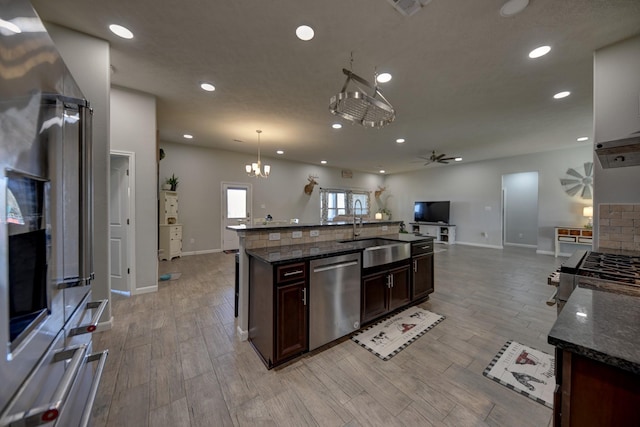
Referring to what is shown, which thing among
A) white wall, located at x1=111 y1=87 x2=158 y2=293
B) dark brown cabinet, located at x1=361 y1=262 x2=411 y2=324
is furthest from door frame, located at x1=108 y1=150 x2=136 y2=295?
dark brown cabinet, located at x1=361 y1=262 x2=411 y2=324

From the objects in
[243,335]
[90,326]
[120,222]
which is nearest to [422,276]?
[243,335]

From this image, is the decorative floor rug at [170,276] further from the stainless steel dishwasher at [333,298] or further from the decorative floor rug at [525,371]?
the decorative floor rug at [525,371]

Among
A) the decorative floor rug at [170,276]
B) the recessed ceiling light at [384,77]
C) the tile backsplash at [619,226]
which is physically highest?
the recessed ceiling light at [384,77]

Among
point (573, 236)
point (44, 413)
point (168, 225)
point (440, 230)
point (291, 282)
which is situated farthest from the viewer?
point (440, 230)

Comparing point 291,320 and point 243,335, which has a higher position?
point 291,320

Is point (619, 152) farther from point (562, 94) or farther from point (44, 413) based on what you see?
point (44, 413)

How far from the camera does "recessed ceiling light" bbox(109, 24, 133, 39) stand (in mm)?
2064

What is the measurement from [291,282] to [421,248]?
2025 millimetres

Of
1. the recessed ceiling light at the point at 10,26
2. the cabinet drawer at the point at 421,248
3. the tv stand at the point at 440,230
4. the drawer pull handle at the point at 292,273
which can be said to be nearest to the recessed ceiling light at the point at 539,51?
the cabinet drawer at the point at 421,248

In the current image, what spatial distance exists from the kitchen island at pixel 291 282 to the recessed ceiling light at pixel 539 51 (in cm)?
228

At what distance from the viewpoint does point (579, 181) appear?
5875 millimetres

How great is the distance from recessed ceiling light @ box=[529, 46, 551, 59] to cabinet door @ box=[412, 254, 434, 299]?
247 centimetres

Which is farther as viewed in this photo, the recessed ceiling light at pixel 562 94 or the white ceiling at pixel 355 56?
the recessed ceiling light at pixel 562 94

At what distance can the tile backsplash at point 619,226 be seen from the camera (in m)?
2.00
